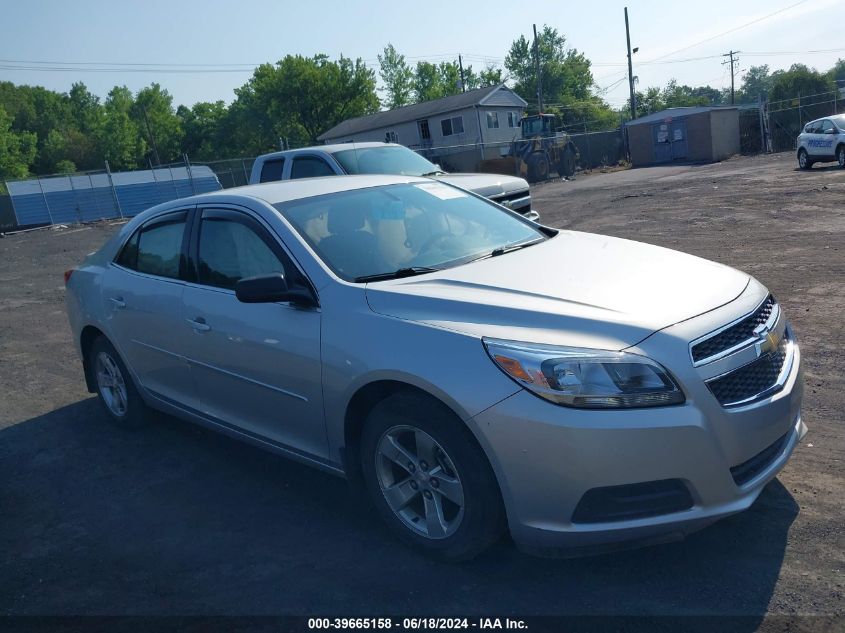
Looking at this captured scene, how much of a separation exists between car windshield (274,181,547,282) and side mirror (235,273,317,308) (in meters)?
0.23

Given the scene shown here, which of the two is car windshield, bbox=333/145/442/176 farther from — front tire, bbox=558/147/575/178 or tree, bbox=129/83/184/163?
tree, bbox=129/83/184/163

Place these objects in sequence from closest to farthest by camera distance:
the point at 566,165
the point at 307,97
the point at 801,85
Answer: the point at 566,165
the point at 801,85
the point at 307,97

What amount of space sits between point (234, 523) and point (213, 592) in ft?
2.21

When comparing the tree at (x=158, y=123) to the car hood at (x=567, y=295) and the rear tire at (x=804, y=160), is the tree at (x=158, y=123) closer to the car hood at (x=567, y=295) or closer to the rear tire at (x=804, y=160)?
the rear tire at (x=804, y=160)

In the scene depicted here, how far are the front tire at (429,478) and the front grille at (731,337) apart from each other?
96cm

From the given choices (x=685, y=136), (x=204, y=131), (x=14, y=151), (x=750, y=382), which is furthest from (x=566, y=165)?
(x=14, y=151)

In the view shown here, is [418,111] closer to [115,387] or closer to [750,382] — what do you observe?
[115,387]

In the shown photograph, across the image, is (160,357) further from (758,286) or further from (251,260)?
(758,286)

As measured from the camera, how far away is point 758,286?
3645 millimetres

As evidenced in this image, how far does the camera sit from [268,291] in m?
3.62

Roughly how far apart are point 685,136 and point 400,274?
1641 inches

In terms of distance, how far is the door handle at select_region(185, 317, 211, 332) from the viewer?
432 centimetres

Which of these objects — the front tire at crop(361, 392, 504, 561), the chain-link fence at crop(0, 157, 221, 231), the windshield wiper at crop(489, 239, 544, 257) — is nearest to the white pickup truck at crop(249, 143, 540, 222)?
the windshield wiper at crop(489, 239, 544, 257)

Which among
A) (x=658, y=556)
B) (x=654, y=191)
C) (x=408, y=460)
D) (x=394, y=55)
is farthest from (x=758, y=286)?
(x=394, y=55)
